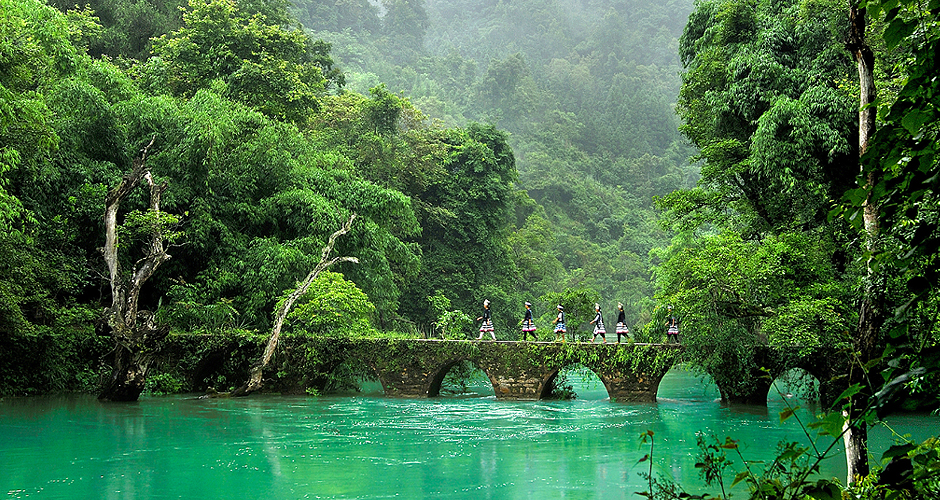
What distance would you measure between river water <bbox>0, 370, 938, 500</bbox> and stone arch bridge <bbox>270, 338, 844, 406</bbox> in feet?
1.93

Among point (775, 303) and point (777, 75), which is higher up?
point (777, 75)

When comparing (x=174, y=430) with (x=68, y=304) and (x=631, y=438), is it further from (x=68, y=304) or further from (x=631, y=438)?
(x=631, y=438)

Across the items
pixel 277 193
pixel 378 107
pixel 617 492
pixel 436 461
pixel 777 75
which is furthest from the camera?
pixel 378 107

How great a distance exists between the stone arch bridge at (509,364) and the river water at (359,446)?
1.93 ft

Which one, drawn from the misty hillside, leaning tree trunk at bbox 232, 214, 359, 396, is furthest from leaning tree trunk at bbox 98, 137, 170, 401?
the misty hillside

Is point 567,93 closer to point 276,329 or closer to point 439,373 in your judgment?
point 439,373

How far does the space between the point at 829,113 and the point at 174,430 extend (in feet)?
43.4

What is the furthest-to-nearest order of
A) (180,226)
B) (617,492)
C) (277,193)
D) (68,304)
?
(277,193)
(180,226)
(68,304)
(617,492)

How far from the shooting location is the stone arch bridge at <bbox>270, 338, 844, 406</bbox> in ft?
57.2

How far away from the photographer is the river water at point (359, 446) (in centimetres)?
953

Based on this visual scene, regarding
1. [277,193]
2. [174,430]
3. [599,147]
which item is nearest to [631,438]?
[174,430]

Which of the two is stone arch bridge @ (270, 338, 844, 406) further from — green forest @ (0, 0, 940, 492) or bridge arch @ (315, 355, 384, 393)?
green forest @ (0, 0, 940, 492)

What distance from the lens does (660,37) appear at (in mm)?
79188

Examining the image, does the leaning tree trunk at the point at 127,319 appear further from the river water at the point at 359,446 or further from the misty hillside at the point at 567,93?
the misty hillside at the point at 567,93
